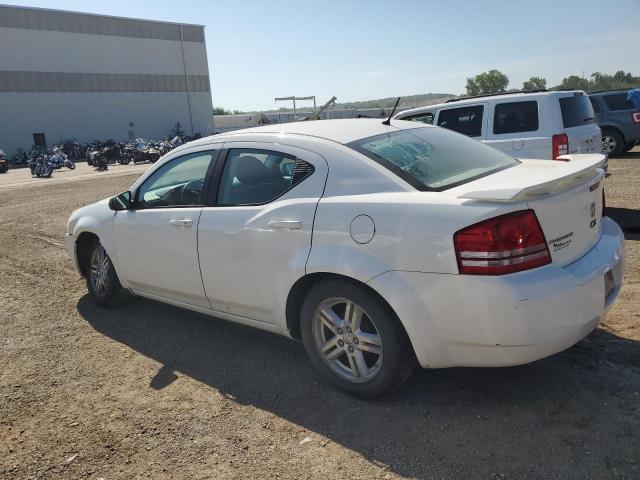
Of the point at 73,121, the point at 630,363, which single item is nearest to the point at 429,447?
the point at 630,363

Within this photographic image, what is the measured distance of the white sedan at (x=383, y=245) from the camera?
255cm

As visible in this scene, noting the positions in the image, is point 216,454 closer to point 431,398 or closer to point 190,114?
point 431,398

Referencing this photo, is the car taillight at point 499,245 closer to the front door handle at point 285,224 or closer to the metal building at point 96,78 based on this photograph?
the front door handle at point 285,224

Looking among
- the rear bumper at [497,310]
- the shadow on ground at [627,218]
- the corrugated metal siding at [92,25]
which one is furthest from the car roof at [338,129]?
the corrugated metal siding at [92,25]

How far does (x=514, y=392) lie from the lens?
120 inches

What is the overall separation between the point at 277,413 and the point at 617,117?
46.6ft

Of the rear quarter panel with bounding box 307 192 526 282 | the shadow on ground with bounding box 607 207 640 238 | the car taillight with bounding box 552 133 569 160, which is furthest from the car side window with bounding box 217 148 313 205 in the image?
the car taillight with bounding box 552 133 569 160

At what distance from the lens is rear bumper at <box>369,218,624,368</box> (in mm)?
2496

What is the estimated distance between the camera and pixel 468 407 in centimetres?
297

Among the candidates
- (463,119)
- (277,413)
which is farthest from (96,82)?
(277,413)

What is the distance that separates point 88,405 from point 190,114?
2130 inches

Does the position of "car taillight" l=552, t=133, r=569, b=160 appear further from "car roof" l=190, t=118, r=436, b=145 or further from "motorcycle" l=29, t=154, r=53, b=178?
"motorcycle" l=29, t=154, r=53, b=178

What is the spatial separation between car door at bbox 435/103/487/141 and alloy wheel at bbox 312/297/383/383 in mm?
5544

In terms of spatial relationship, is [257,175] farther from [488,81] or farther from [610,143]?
[488,81]
